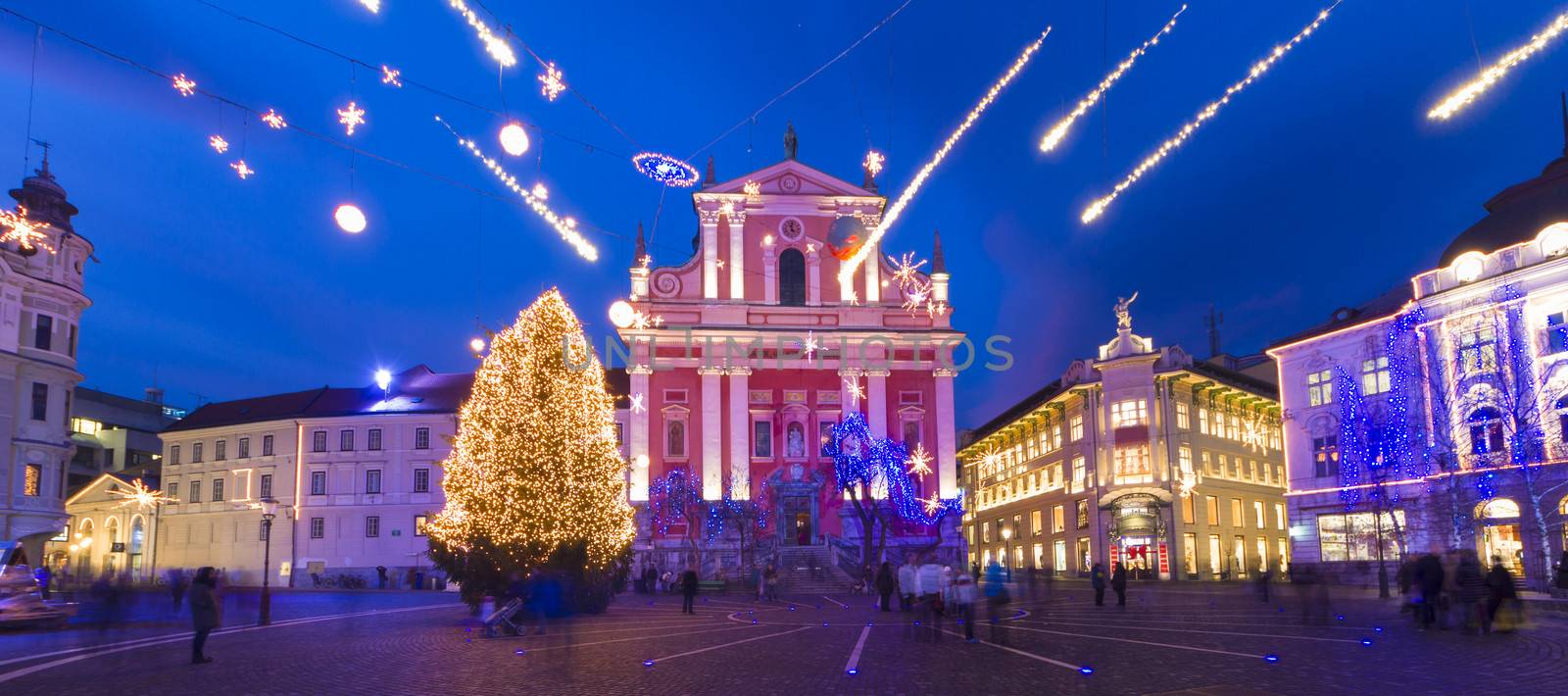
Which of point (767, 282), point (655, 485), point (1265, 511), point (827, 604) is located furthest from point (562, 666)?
point (1265, 511)

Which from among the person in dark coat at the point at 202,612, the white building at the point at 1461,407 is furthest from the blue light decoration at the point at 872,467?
the person in dark coat at the point at 202,612

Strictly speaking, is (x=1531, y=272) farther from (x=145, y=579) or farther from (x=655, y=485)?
(x=145, y=579)

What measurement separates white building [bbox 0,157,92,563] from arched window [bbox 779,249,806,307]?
32607mm

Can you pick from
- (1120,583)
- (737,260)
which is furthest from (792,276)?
(1120,583)

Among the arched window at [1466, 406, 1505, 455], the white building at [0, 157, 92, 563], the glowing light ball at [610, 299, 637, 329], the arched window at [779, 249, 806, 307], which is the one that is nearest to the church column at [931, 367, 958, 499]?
the arched window at [779, 249, 806, 307]

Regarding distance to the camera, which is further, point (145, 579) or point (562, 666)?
point (145, 579)

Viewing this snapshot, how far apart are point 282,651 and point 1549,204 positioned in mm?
43647

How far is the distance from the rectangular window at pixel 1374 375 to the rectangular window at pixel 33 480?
2234 inches

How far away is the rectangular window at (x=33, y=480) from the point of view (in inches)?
1929

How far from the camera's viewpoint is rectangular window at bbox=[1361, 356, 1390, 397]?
46781 mm

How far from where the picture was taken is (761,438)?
56938 mm

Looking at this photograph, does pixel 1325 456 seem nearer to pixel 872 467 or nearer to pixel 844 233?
pixel 872 467

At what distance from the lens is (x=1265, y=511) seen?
65.8m

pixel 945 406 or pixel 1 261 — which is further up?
pixel 1 261
